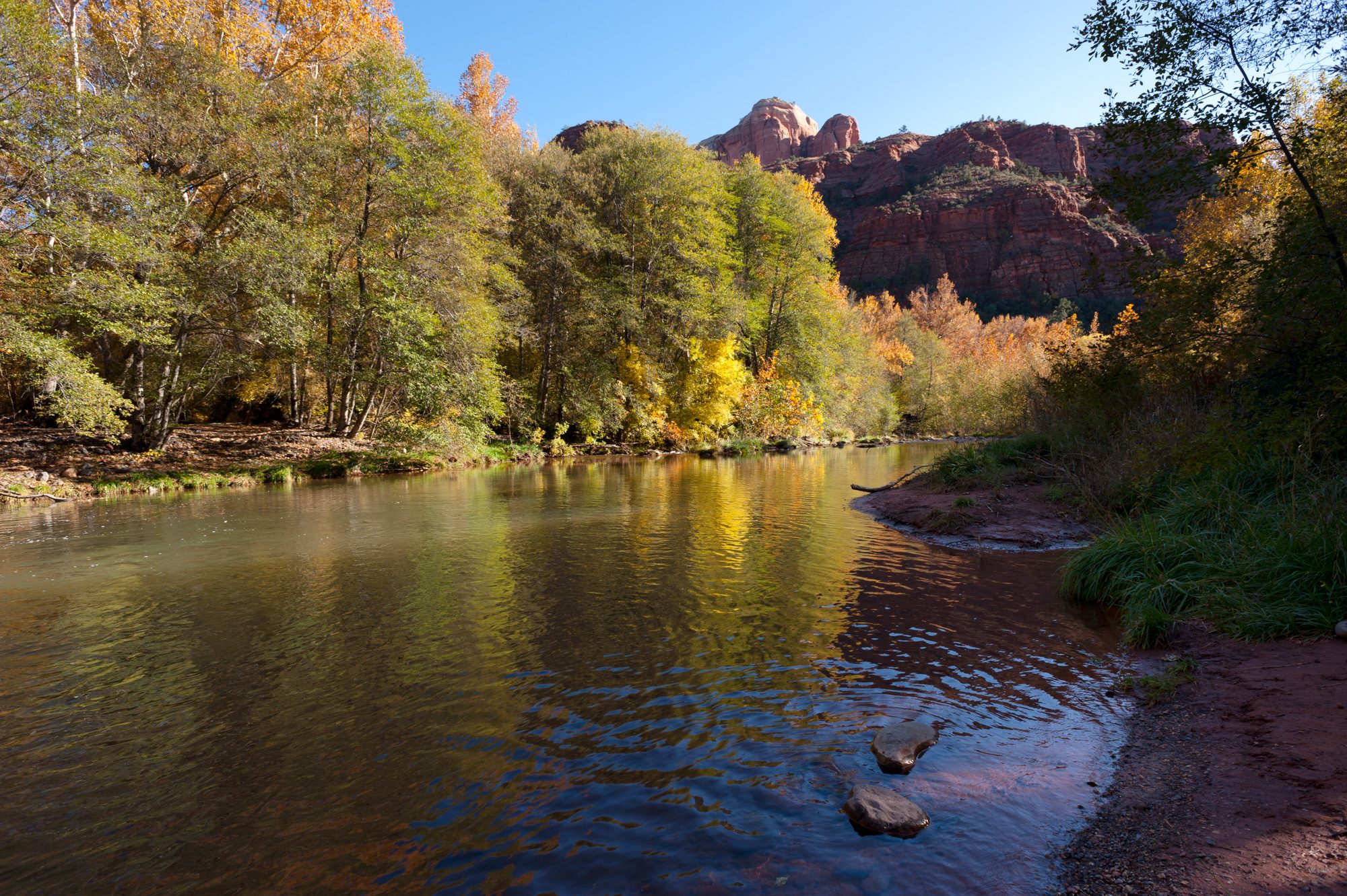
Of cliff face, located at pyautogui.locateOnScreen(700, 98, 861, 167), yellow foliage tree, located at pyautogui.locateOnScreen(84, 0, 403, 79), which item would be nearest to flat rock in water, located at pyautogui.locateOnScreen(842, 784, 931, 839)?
yellow foliage tree, located at pyautogui.locateOnScreen(84, 0, 403, 79)

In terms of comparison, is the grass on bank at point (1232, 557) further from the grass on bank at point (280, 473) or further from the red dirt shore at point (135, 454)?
the red dirt shore at point (135, 454)

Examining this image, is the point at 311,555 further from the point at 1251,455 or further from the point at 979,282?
the point at 979,282

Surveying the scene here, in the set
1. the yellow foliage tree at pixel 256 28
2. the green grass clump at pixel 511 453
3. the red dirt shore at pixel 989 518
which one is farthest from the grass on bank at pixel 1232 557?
the yellow foliage tree at pixel 256 28

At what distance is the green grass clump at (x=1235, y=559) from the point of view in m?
6.19

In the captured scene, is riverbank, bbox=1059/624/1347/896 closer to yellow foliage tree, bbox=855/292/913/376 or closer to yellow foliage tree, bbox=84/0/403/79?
yellow foliage tree, bbox=84/0/403/79

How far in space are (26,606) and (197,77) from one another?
2177 centimetres

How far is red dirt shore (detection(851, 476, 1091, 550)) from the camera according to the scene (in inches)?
481

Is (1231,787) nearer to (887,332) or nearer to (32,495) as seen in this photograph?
(32,495)

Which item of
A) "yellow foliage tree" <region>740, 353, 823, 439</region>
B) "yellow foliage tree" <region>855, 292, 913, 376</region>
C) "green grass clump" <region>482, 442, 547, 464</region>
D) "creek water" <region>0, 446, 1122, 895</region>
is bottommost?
"creek water" <region>0, 446, 1122, 895</region>

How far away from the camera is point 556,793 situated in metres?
4.20

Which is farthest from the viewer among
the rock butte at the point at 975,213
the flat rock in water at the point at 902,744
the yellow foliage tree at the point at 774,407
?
the rock butte at the point at 975,213

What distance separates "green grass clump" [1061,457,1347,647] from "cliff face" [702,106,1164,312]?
105m

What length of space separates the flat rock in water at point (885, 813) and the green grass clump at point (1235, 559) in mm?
4586

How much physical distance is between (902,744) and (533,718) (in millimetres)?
2891
